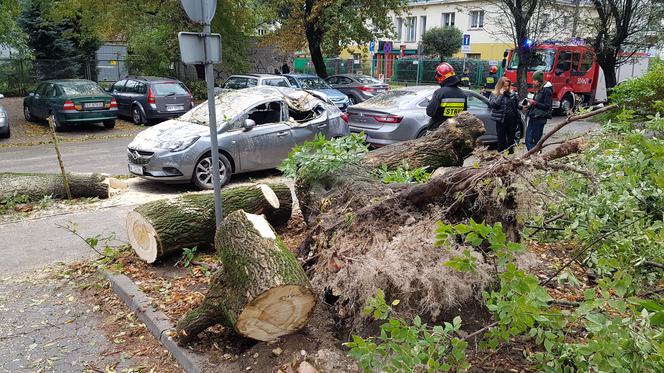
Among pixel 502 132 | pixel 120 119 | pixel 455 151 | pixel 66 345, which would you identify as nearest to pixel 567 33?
pixel 502 132

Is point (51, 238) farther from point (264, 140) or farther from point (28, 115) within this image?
point (28, 115)

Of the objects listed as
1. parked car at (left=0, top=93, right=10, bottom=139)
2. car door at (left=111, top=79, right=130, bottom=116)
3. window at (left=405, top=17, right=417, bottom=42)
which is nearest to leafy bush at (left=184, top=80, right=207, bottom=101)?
car door at (left=111, top=79, right=130, bottom=116)

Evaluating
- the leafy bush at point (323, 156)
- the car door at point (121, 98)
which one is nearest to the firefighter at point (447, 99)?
the leafy bush at point (323, 156)

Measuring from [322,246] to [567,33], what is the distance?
2252 centimetres

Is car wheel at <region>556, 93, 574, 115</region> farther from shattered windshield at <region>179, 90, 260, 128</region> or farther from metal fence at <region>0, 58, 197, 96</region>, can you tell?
metal fence at <region>0, 58, 197, 96</region>

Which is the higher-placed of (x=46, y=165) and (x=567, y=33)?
(x=567, y=33)

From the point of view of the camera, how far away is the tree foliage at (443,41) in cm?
4428

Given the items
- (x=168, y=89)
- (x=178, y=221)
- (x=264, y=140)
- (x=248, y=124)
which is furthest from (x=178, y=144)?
(x=168, y=89)

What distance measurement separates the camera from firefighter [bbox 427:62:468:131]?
26.0ft

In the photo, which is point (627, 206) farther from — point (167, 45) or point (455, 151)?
point (167, 45)

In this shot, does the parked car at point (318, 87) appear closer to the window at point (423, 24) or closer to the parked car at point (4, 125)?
the parked car at point (4, 125)

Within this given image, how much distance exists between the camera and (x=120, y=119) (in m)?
20.0

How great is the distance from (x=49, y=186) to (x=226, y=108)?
3.12 m

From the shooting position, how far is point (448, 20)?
49.4 meters
